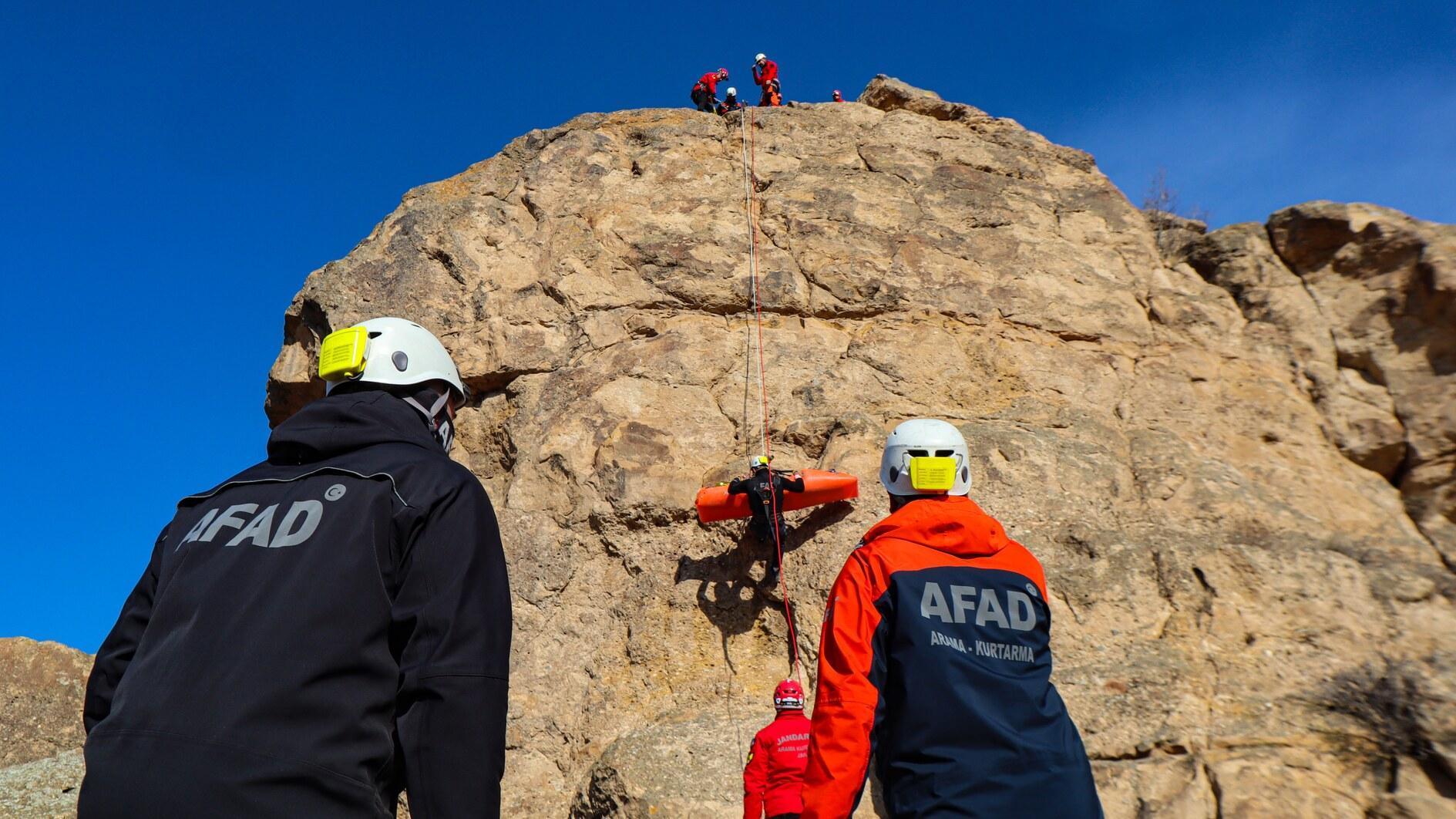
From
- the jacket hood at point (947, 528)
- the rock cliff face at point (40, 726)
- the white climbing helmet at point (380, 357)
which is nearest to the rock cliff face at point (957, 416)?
→ the jacket hood at point (947, 528)

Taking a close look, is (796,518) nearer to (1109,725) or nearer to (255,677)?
(1109,725)

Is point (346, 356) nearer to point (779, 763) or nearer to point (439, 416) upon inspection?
point (439, 416)

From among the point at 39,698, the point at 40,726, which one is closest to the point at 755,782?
the point at 40,726

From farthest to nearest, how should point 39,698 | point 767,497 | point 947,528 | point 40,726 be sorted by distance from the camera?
1. point 39,698
2. point 40,726
3. point 767,497
4. point 947,528

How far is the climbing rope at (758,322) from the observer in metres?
5.60

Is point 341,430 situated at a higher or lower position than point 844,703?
higher

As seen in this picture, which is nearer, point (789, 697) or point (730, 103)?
point (789, 697)

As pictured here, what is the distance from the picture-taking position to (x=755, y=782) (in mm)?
4672

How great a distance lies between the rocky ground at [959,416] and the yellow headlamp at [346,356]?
2.74 m

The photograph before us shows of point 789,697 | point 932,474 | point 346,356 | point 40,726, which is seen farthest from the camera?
point 40,726

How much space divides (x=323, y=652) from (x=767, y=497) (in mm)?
3528

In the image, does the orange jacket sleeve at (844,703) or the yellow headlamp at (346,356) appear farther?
the orange jacket sleeve at (844,703)

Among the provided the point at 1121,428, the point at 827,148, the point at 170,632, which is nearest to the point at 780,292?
the point at 827,148

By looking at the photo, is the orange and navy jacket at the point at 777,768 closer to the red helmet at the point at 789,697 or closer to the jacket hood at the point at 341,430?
the red helmet at the point at 789,697
